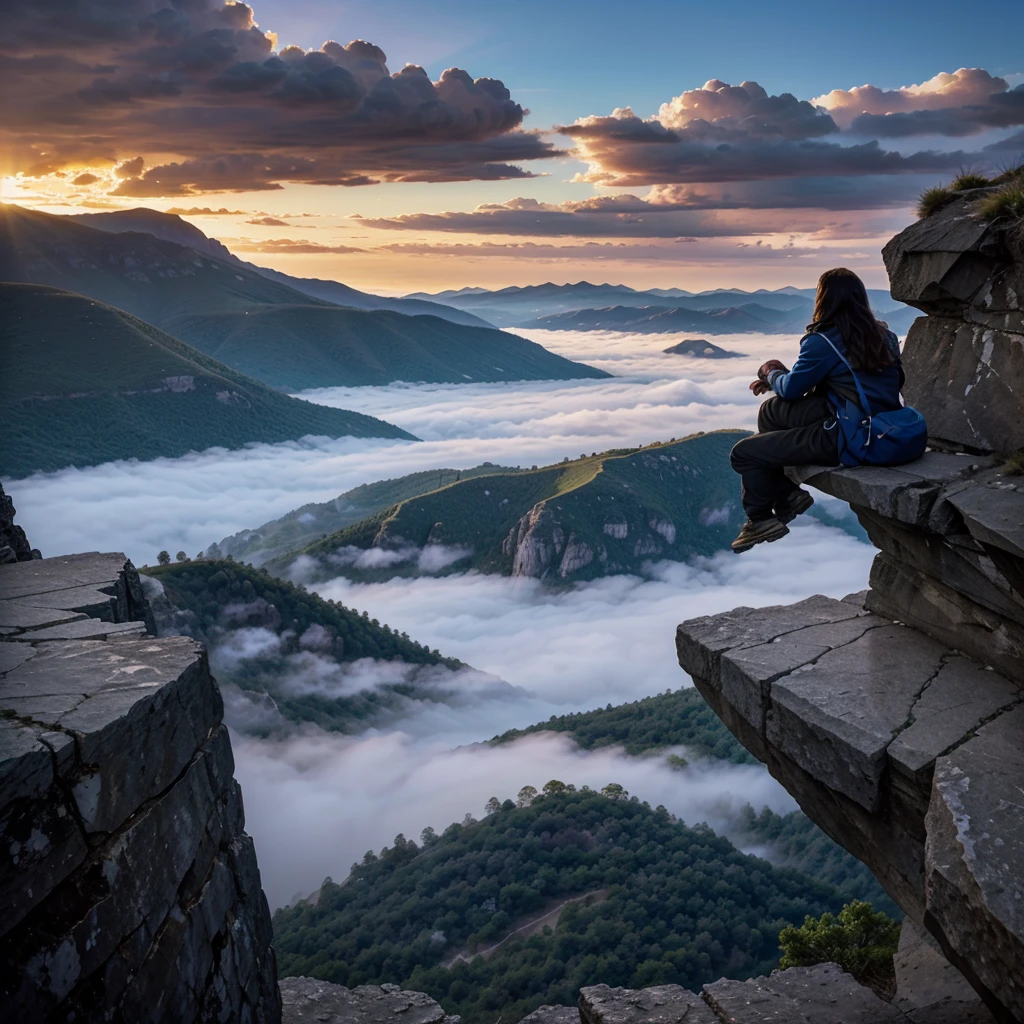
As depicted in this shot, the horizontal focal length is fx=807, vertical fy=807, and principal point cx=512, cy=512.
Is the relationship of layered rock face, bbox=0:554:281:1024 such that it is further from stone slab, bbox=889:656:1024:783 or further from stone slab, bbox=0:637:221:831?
stone slab, bbox=889:656:1024:783

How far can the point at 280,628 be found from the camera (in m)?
83.8

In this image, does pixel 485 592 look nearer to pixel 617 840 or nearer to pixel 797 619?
pixel 617 840

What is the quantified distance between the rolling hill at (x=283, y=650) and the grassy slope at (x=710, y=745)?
19.7 meters

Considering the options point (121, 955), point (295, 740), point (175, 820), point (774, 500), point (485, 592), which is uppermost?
point (774, 500)

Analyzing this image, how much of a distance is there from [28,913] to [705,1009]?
10.6 m

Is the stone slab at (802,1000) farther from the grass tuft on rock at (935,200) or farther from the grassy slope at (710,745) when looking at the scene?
the grassy slope at (710,745)

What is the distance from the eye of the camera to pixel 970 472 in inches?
346

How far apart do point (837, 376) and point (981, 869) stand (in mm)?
5378

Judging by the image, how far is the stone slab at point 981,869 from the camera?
5.66 m

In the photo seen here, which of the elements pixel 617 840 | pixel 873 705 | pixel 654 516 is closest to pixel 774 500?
pixel 873 705

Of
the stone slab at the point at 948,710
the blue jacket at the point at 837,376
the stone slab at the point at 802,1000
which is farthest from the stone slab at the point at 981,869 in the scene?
the stone slab at the point at 802,1000

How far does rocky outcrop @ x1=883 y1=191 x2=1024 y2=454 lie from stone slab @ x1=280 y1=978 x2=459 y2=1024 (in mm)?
12252

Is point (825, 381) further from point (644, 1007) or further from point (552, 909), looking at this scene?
point (552, 909)

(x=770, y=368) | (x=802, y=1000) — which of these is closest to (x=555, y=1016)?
(x=802, y=1000)
